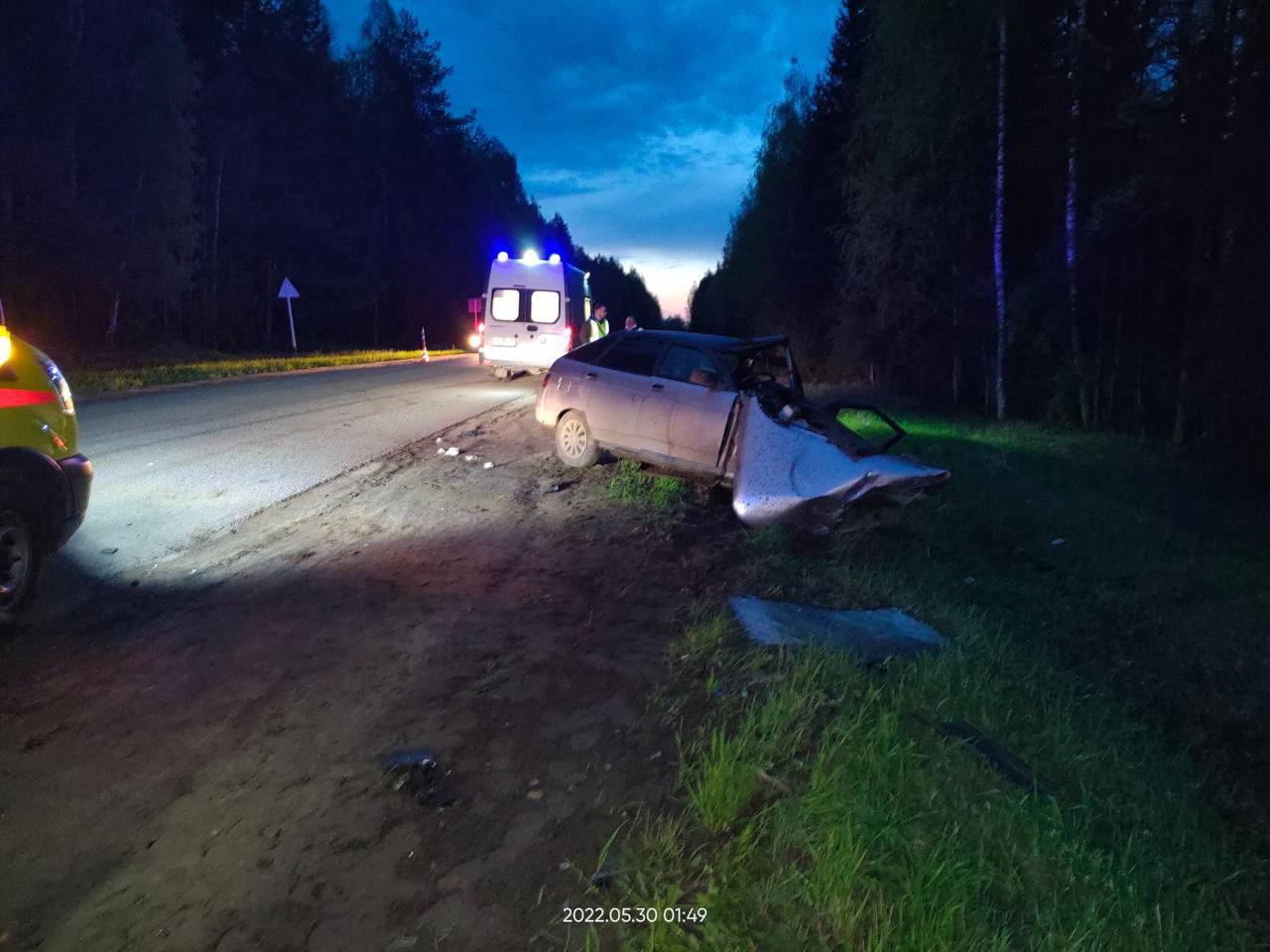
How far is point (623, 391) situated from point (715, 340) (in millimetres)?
1167

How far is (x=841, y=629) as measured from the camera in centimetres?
495

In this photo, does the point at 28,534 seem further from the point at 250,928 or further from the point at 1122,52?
the point at 1122,52

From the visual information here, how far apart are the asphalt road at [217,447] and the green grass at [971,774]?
15.3 ft

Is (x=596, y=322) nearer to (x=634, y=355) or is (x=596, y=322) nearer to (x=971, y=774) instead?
(x=634, y=355)

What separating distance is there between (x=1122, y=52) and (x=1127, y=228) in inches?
131

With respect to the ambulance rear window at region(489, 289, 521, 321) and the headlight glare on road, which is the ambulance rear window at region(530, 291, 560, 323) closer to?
the ambulance rear window at region(489, 289, 521, 321)

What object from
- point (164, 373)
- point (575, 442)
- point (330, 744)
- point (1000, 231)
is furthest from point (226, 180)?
point (330, 744)

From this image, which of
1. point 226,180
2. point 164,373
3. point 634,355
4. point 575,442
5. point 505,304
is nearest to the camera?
point 634,355

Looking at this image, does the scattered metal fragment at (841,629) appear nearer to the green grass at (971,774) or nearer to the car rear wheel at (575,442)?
the green grass at (971,774)

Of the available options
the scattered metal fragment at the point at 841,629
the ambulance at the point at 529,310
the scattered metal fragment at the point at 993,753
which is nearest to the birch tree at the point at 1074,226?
the ambulance at the point at 529,310

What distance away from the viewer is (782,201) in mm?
37625

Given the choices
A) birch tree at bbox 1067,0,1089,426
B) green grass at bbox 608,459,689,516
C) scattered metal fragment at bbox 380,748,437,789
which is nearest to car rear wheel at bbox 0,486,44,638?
scattered metal fragment at bbox 380,748,437,789

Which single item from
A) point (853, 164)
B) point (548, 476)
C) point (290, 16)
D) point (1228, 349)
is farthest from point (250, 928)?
point (290, 16)

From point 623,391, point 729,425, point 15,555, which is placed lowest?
point 15,555
